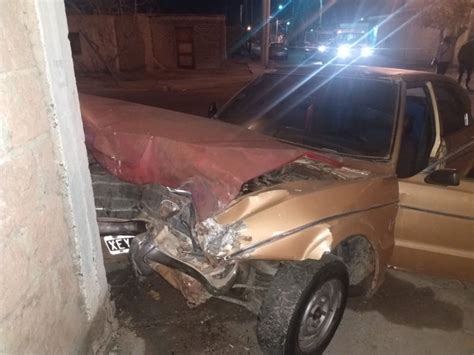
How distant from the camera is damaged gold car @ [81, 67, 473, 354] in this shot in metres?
2.15

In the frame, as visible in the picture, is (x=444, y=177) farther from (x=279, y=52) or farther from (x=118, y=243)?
(x=279, y=52)

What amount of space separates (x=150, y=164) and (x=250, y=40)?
27696 mm

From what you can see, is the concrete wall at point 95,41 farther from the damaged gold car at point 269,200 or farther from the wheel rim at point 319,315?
the wheel rim at point 319,315

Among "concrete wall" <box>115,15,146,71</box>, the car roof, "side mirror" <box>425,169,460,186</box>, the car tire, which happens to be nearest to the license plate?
the car tire

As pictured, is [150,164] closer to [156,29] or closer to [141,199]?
[141,199]

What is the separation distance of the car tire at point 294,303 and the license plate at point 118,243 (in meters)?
0.95

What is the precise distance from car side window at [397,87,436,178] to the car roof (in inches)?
6.5

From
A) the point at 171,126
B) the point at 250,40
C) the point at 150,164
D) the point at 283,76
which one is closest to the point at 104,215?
the point at 150,164

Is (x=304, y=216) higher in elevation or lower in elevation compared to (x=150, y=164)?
lower

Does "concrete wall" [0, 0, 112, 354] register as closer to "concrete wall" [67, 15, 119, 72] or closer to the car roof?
the car roof

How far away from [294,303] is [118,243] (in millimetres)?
1183

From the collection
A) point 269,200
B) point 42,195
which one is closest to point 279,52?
point 269,200

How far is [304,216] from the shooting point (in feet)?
7.13

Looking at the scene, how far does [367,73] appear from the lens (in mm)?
3430
